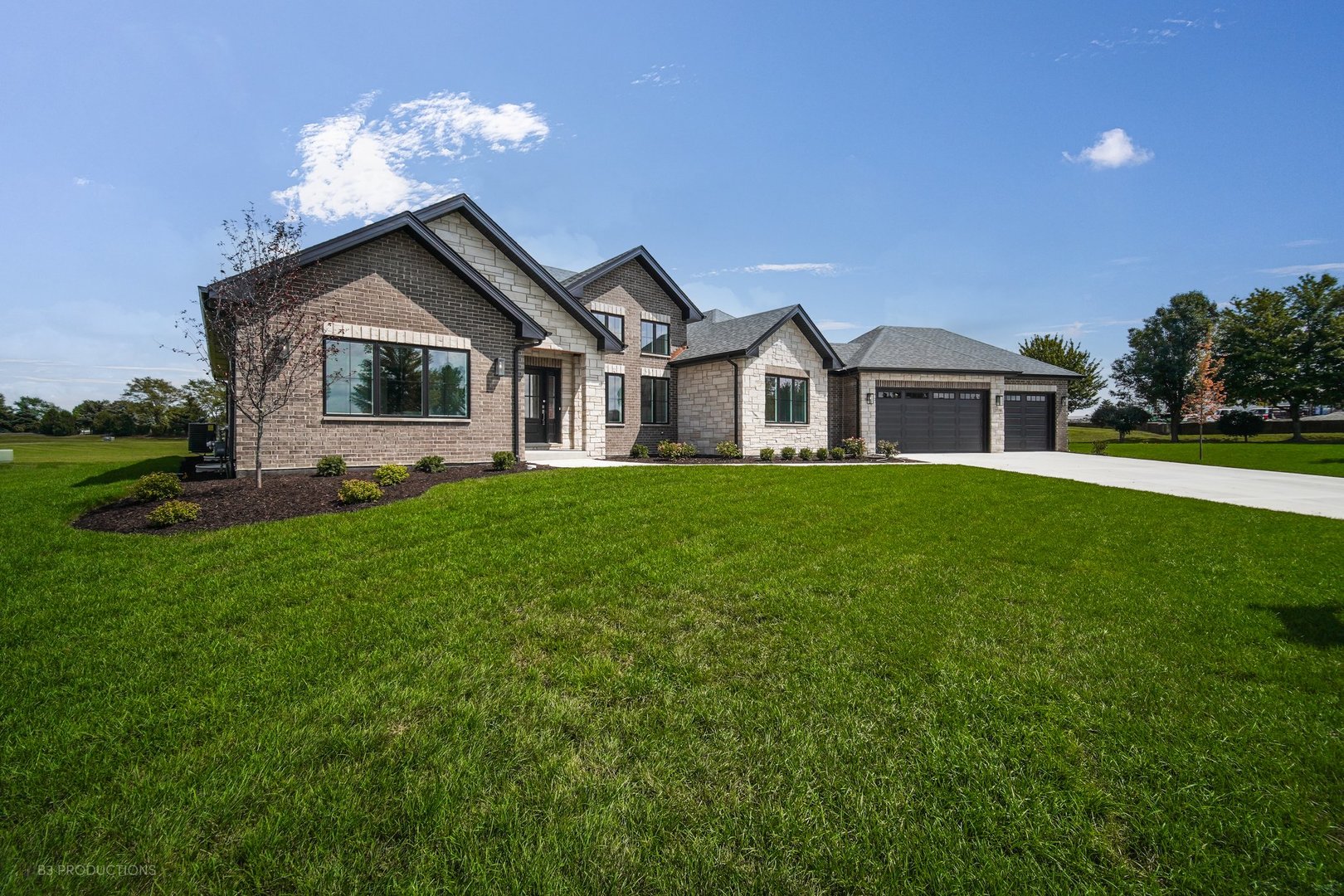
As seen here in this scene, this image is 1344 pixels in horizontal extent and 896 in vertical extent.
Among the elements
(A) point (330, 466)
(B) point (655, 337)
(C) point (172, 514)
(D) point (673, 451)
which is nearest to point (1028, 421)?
(B) point (655, 337)

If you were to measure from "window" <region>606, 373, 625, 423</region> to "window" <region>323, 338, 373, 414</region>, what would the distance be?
Answer: 9803 mm

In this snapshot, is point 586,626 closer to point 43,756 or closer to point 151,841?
point 151,841

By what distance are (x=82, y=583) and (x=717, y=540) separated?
625cm

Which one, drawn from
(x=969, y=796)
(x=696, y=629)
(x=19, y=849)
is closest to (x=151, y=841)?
(x=19, y=849)

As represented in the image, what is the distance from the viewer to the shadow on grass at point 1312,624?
434cm

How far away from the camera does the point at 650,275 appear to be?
2233 centimetres

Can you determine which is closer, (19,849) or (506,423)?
(19,849)

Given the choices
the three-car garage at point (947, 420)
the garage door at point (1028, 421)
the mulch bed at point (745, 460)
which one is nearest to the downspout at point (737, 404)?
the mulch bed at point (745, 460)

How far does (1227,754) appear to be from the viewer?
288 cm

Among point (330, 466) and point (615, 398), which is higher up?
point (615, 398)

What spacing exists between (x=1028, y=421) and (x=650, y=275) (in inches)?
737

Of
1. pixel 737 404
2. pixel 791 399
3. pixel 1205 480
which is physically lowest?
pixel 1205 480

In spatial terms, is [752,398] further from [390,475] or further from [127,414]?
[127,414]

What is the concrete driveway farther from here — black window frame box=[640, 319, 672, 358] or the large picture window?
the large picture window
